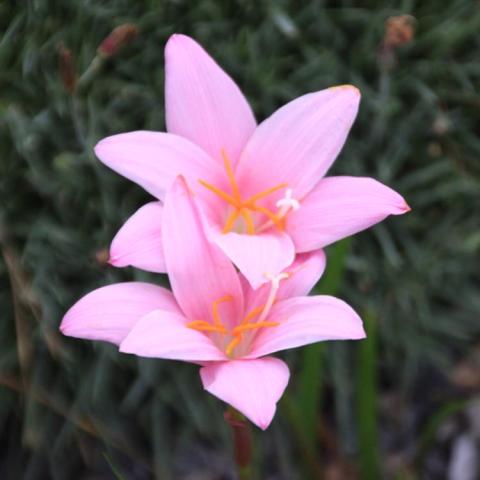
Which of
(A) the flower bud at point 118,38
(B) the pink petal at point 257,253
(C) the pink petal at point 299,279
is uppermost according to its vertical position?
(A) the flower bud at point 118,38

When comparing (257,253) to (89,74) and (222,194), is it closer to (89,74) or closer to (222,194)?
(222,194)

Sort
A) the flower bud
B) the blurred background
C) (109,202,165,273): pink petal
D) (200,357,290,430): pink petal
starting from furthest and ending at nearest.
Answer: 1. the blurred background
2. the flower bud
3. (109,202,165,273): pink petal
4. (200,357,290,430): pink petal

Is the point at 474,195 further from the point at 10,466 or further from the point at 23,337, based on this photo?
the point at 10,466

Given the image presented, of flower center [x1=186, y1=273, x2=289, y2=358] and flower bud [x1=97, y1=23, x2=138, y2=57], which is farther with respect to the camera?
flower bud [x1=97, y1=23, x2=138, y2=57]

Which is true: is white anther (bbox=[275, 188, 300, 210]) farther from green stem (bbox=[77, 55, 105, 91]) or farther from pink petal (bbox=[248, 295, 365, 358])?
green stem (bbox=[77, 55, 105, 91])

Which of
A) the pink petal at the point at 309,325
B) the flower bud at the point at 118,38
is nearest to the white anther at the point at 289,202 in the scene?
the pink petal at the point at 309,325

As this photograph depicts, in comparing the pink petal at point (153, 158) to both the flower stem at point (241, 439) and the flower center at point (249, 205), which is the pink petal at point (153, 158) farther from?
the flower stem at point (241, 439)

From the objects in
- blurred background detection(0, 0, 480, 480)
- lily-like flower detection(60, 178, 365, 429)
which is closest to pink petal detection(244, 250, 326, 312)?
lily-like flower detection(60, 178, 365, 429)
